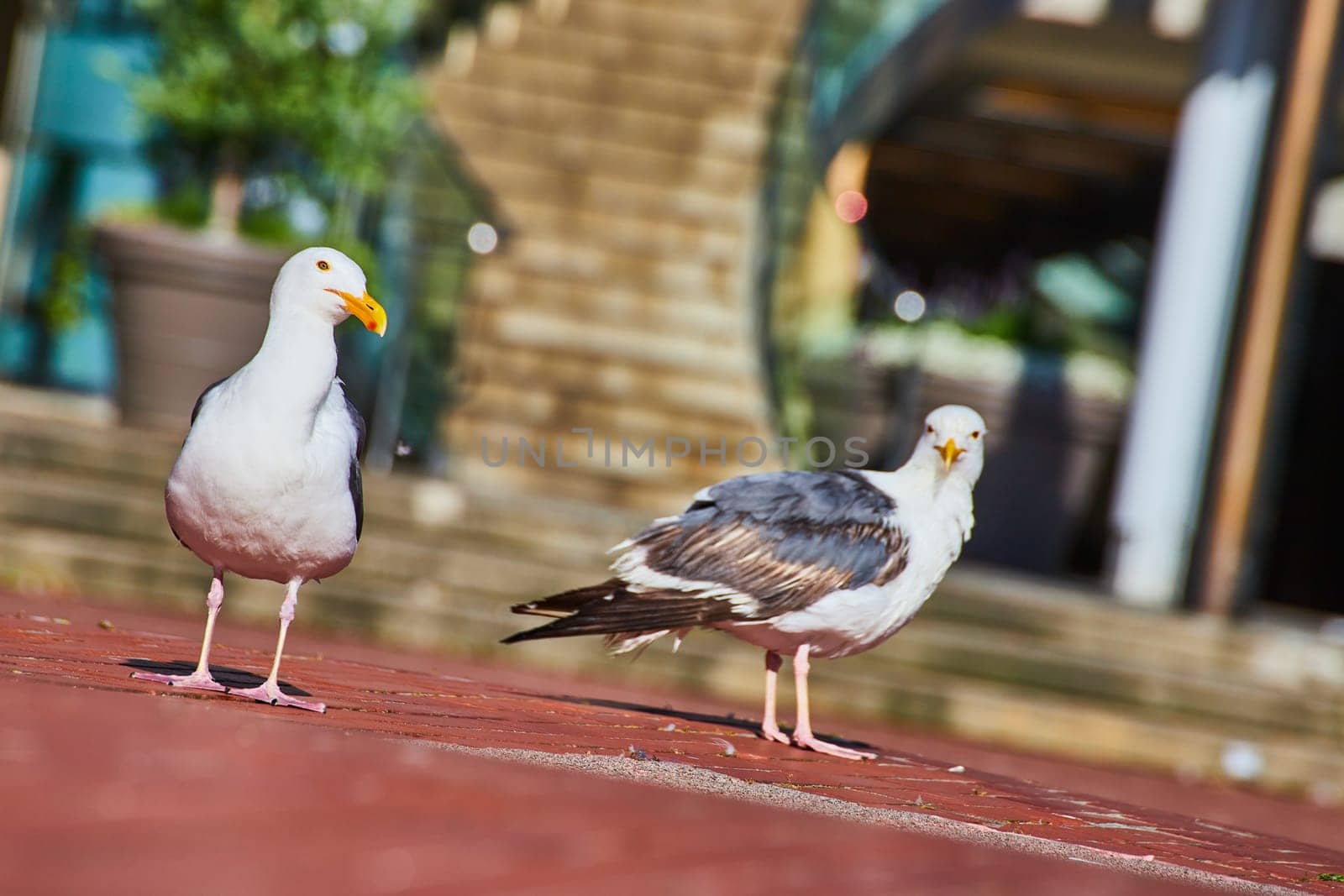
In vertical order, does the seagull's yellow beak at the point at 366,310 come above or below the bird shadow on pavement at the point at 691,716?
above

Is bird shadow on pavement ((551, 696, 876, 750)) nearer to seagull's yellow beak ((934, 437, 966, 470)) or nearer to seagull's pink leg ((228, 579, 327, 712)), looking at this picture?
seagull's yellow beak ((934, 437, 966, 470))

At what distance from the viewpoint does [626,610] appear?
4.48m

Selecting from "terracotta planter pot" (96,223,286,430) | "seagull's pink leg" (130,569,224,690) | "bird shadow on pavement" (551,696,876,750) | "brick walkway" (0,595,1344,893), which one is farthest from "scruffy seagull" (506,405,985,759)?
"terracotta planter pot" (96,223,286,430)

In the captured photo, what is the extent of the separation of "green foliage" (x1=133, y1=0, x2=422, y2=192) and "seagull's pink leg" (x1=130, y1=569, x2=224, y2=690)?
594 centimetres

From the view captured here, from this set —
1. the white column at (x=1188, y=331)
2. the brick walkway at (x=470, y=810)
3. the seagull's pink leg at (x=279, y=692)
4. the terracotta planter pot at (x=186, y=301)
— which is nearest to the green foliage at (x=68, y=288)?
the terracotta planter pot at (x=186, y=301)

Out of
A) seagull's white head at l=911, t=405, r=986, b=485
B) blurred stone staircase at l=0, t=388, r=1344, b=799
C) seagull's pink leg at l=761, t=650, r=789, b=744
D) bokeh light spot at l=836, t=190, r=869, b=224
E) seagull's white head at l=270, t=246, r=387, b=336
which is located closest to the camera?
seagull's white head at l=270, t=246, r=387, b=336

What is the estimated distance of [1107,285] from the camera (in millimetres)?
17297

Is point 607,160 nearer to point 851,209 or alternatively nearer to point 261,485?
point 851,209

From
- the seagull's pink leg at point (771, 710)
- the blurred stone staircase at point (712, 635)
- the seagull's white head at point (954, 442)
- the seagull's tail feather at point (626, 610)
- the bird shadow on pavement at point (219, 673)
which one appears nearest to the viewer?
the bird shadow on pavement at point (219, 673)

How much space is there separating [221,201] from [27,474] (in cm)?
186

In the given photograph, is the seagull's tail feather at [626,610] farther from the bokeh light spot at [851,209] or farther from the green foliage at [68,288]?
the green foliage at [68,288]

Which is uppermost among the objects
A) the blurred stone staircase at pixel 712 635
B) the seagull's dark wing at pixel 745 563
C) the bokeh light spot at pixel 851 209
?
the bokeh light spot at pixel 851 209

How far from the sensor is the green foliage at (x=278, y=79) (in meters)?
9.37

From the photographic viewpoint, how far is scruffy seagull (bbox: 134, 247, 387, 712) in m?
3.54
